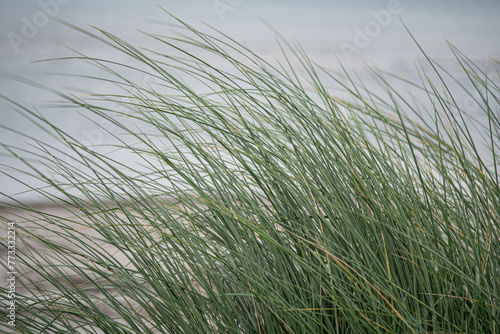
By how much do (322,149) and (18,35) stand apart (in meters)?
2.22

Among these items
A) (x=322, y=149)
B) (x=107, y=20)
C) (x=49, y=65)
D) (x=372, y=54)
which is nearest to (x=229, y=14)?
(x=107, y=20)

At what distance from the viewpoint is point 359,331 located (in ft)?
1.18

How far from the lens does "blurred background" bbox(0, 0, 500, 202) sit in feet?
7.30

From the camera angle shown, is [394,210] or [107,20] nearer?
[394,210]

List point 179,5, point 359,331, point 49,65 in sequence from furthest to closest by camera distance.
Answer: point 179,5 < point 49,65 < point 359,331

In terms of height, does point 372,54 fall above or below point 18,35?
below

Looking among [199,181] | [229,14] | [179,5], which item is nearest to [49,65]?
[179,5]

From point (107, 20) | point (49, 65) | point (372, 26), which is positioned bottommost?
point (372, 26)

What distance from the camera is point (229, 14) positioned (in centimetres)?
236

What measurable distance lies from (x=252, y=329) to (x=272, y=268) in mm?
59

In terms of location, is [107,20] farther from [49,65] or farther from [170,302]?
[170,302]

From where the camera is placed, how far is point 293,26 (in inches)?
92.7

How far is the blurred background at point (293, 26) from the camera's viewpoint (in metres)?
2.22

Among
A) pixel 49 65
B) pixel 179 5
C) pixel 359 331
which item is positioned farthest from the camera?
pixel 179 5
